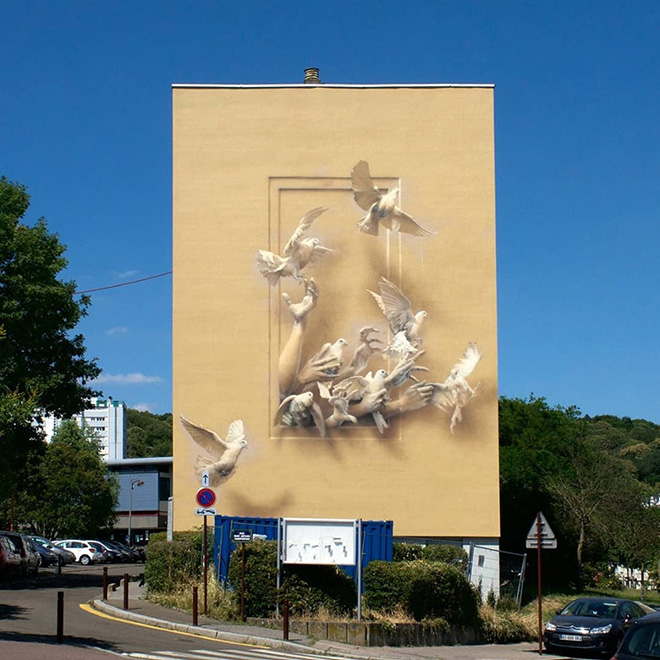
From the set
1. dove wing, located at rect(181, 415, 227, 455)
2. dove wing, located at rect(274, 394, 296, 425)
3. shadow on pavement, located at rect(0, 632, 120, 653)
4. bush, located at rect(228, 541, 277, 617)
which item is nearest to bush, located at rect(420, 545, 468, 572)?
dove wing, located at rect(274, 394, 296, 425)

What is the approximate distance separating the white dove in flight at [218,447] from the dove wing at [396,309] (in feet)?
18.9

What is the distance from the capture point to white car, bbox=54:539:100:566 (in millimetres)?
50938

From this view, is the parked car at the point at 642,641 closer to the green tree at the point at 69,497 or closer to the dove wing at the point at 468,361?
the dove wing at the point at 468,361

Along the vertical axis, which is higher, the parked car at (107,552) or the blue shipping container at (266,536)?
the blue shipping container at (266,536)

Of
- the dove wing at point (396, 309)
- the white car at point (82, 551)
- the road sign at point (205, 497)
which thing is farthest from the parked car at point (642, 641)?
the white car at point (82, 551)

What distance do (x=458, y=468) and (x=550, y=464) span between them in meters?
18.7

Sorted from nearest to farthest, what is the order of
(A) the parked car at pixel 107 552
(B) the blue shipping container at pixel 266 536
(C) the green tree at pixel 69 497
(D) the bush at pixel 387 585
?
(D) the bush at pixel 387 585
(B) the blue shipping container at pixel 266 536
(A) the parked car at pixel 107 552
(C) the green tree at pixel 69 497

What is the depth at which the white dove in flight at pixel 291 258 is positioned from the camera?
33.7 m

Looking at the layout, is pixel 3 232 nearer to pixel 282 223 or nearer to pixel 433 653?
pixel 282 223

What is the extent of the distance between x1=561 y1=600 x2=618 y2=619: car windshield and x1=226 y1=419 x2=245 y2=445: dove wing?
42.2ft

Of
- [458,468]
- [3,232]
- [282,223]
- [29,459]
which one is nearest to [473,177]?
[282,223]

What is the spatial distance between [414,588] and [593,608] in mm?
4720

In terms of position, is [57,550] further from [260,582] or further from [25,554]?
[260,582]

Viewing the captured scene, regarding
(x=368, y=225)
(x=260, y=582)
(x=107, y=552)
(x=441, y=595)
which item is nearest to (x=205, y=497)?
(x=260, y=582)
